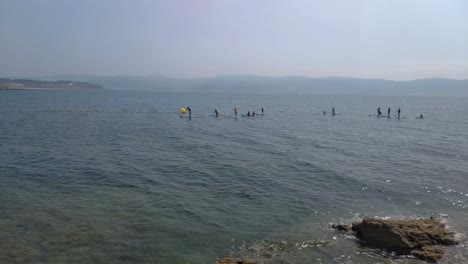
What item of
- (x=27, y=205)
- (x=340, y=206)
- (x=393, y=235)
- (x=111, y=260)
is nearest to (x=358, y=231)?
(x=393, y=235)

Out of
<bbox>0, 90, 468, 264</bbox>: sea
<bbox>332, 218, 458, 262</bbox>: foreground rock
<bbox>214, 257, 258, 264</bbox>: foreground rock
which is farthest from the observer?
<bbox>0, 90, 468, 264</bbox>: sea

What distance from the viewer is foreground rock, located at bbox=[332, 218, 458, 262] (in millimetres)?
15320

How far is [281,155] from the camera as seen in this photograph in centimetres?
3641

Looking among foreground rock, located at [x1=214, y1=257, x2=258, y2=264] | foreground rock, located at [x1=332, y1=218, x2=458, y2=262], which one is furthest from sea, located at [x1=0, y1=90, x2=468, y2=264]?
foreground rock, located at [x1=214, y1=257, x2=258, y2=264]

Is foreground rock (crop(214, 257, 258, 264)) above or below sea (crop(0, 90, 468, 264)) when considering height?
above

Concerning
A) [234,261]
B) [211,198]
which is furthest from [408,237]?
[211,198]

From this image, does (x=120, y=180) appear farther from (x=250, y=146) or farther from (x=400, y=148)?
(x=400, y=148)

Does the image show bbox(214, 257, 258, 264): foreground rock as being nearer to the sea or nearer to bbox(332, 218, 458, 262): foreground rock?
the sea

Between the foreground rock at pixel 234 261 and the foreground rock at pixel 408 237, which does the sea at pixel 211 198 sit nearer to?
the foreground rock at pixel 408 237

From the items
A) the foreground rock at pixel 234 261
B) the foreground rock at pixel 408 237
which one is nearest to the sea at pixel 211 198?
the foreground rock at pixel 408 237

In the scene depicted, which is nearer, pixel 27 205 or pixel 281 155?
pixel 27 205

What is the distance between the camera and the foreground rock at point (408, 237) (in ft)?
50.3

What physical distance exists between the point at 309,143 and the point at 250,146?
24.4 feet

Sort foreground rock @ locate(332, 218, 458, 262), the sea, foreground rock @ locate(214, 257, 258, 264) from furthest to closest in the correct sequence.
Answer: the sea, foreground rock @ locate(332, 218, 458, 262), foreground rock @ locate(214, 257, 258, 264)
